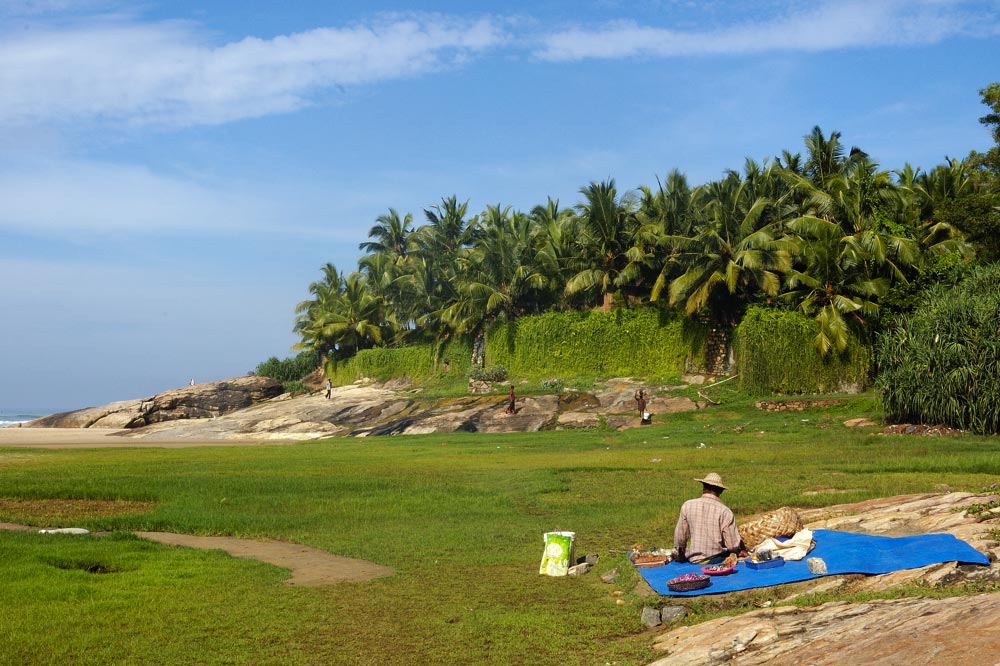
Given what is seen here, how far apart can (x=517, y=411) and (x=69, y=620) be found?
1489 inches

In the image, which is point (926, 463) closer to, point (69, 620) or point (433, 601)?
point (433, 601)

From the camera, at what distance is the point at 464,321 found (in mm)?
63250

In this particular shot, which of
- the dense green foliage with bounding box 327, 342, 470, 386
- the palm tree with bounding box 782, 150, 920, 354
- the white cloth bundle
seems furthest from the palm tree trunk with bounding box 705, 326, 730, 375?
the white cloth bundle

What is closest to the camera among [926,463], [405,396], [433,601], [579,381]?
[433,601]

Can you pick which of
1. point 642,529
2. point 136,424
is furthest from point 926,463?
point 136,424

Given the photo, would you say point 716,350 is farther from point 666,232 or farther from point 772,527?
point 772,527

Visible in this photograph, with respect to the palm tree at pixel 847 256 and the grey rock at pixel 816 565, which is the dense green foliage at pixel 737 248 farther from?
the grey rock at pixel 816 565

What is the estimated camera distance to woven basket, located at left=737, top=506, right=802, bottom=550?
12.8 m

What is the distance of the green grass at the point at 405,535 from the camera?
382 inches

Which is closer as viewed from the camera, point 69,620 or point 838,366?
point 69,620

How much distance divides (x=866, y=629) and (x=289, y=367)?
83.2m

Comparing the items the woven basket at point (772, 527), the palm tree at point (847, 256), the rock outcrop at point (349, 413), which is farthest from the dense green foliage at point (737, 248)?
the woven basket at point (772, 527)

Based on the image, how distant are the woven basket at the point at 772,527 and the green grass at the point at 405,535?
2090mm

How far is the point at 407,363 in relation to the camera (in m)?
71.6
